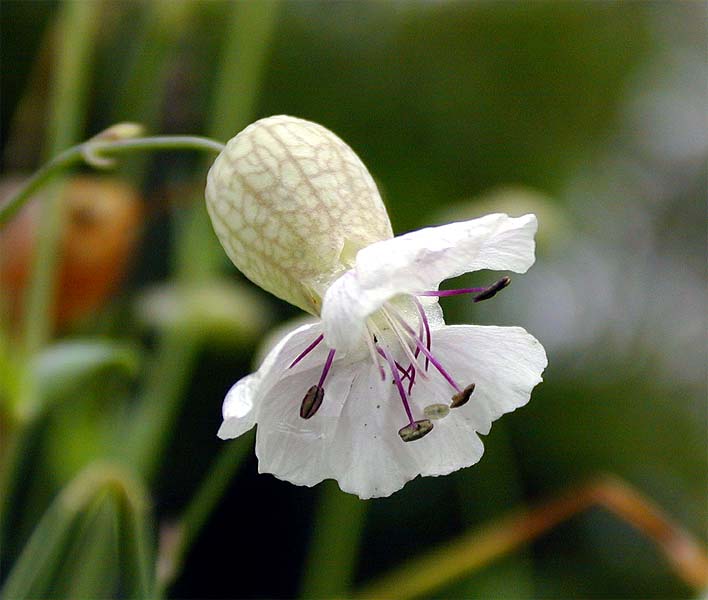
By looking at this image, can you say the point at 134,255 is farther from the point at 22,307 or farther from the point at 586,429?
the point at 586,429

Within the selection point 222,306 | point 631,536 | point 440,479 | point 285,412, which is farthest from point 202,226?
point 631,536

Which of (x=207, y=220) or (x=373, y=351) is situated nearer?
(x=373, y=351)

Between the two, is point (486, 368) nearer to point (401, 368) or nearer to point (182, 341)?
point (401, 368)

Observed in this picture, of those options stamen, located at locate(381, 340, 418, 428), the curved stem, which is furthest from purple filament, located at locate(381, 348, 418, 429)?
the curved stem

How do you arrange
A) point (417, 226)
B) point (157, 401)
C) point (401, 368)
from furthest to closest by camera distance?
point (417, 226) → point (157, 401) → point (401, 368)

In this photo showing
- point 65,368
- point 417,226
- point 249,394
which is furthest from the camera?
point 417,226

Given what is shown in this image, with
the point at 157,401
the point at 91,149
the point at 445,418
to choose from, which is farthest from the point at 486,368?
the point at 157,401
